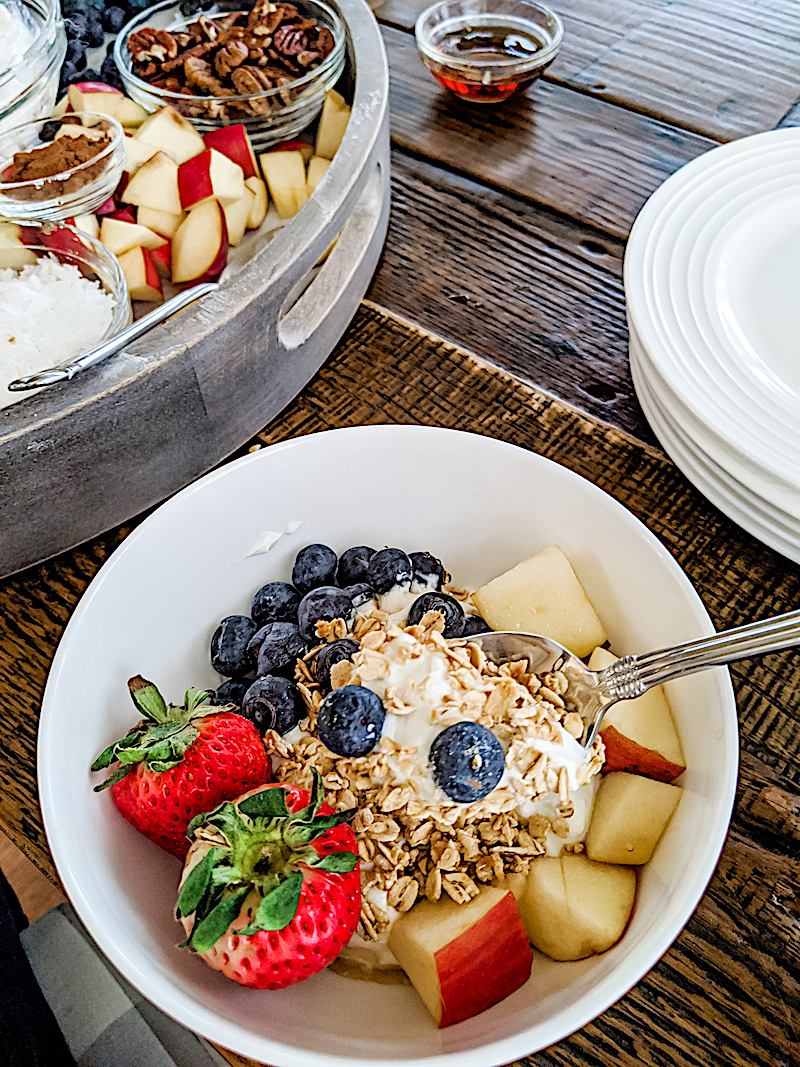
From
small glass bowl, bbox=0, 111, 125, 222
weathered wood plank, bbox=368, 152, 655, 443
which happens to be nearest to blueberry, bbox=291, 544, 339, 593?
weathered wood plank, bbox=368, 152, 655, 443

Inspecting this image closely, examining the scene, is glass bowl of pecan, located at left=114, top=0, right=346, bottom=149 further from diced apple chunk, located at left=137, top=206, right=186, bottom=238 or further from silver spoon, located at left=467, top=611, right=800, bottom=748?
silver spoon, located at left=467, top=611, right=800, bottom=748

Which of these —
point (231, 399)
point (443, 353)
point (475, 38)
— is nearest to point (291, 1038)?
point (231, 399)

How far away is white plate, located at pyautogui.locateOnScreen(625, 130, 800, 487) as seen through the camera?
76 cm

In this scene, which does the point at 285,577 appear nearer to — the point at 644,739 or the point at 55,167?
the point at 644,739

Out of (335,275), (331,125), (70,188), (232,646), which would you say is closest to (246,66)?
(331,125)

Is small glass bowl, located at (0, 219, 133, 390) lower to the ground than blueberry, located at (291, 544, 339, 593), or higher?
higher

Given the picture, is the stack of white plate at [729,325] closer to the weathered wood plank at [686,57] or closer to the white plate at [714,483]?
the white plate at [714,483]

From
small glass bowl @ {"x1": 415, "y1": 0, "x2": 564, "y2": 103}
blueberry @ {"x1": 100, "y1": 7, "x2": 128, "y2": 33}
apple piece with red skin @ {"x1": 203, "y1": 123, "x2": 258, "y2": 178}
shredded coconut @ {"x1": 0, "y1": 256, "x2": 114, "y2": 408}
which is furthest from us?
blueberry @ {"x1": 100, "y1": 7, "x2": 128, "y2": 33}

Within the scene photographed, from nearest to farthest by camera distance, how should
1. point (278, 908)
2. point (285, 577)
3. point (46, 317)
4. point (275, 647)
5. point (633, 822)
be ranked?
point (278, 908) < point (633, 822) < point (275, 647) < point (285, 577) < point (46, 317)

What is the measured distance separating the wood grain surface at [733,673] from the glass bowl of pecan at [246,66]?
38 cm

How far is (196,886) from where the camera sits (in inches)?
20.6

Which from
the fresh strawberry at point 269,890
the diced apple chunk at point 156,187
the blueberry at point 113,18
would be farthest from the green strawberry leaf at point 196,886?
the blueberry at point 113,18

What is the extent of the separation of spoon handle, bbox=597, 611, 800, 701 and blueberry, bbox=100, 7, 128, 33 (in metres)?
1.30

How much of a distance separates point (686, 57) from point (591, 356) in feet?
2.31
